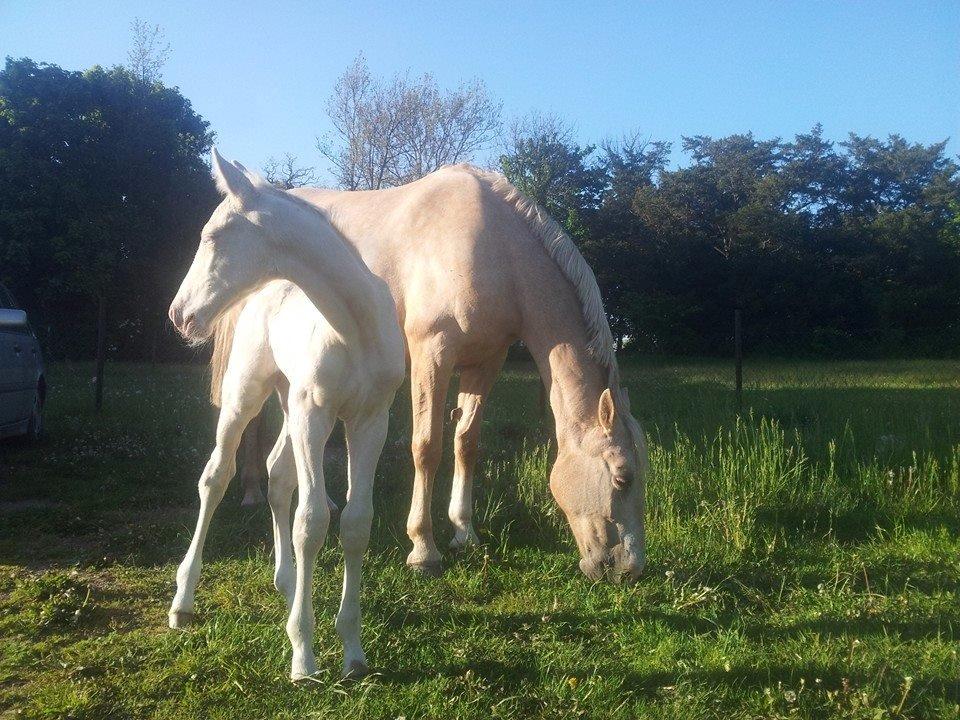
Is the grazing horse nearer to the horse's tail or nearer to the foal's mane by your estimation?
the foal's mane

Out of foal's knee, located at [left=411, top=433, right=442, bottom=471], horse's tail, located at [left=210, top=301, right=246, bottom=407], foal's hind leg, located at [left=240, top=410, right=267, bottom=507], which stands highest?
horse's tail, located at [left=210, top=301, right=246, bottom=407]

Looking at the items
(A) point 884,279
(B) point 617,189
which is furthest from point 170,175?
(A) point 884,279

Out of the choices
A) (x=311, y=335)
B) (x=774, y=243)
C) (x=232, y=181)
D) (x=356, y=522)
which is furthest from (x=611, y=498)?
(x=774, y=243)

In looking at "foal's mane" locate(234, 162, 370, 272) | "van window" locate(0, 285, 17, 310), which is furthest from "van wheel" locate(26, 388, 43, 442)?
"foal's mane" locate(234, 162, 370, 272)

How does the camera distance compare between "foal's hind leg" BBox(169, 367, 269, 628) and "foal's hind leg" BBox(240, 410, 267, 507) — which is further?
"foal's hind leg" BBox(240, 410, 267, 507)

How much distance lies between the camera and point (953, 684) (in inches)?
115

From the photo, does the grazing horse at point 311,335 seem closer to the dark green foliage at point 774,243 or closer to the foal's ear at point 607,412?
the foal's ear at point 607,412

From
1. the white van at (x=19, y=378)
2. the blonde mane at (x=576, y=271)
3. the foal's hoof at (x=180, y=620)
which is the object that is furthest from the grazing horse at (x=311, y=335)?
the white van at (x=19, y=378)

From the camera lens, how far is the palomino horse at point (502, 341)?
4066 millimetres

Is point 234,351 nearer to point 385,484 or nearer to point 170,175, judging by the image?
point 385,484

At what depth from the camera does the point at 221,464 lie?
357 cm

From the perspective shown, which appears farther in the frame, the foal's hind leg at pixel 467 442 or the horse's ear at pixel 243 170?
the foal's hind leg at pixel 467 442

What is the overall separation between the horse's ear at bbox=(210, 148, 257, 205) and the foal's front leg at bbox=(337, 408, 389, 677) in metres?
1.00

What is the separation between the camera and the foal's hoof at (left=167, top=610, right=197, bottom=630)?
3387mm
